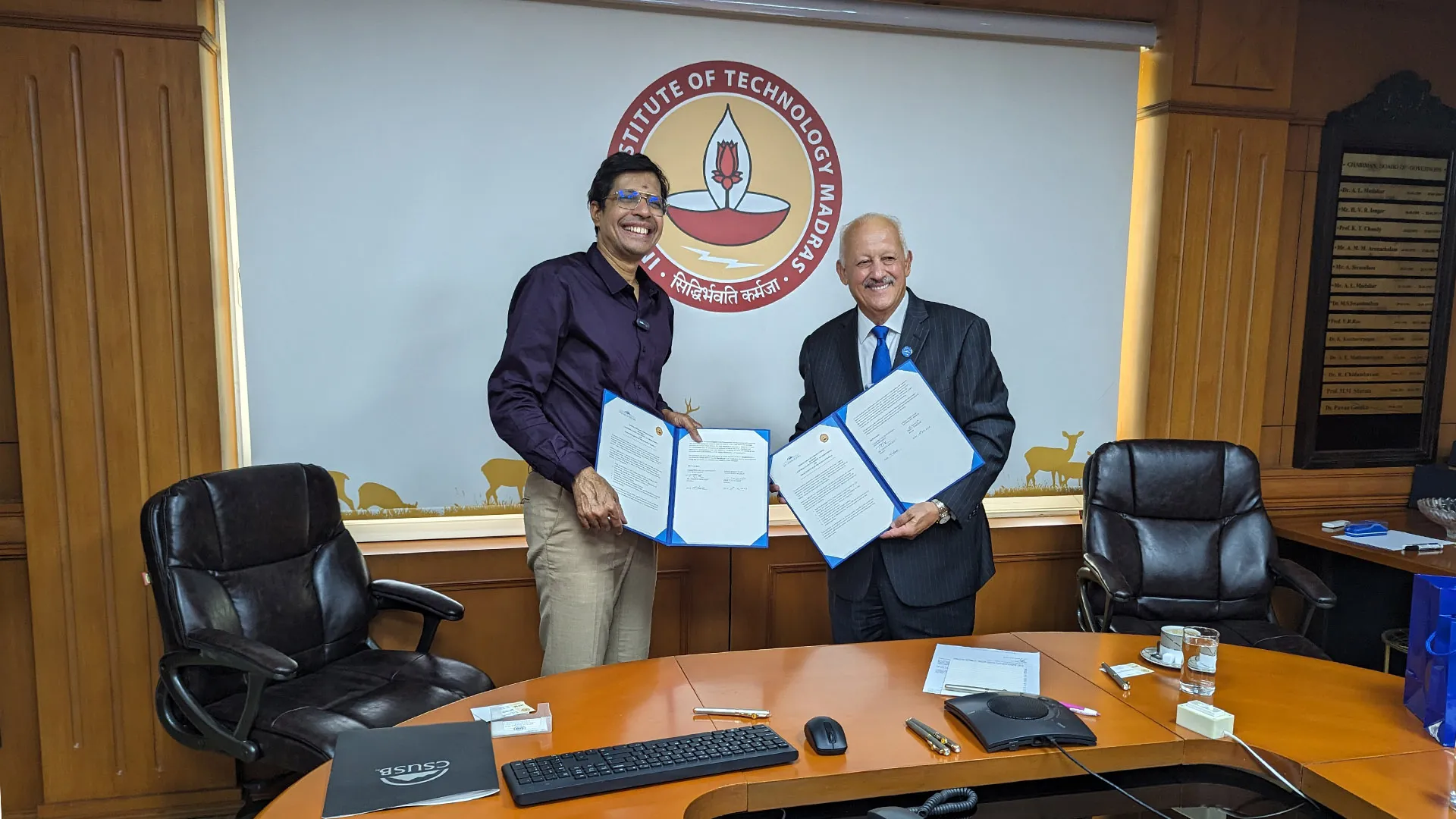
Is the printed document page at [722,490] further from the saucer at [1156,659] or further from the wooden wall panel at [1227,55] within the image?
the wooden wall panel at [1227,55]

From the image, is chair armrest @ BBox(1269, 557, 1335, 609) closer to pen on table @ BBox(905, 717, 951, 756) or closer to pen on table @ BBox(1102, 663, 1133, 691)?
pen on table @ BBox(1102, 663, 1133, 691)

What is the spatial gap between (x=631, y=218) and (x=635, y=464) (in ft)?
2.12

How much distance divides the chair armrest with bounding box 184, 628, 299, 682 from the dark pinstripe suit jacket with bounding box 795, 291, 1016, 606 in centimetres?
138

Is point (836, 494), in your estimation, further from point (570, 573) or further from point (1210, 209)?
point (1210, 209)

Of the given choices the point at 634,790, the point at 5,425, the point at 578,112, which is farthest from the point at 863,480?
the point at 5,425

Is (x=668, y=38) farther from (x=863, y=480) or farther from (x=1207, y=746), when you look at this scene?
(x=1207, y=746)

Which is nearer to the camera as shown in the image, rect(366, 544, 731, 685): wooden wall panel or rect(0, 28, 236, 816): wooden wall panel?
Result: rect(0, 28, 236, 816): wooden wall panel

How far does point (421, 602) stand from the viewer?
2.63 metres

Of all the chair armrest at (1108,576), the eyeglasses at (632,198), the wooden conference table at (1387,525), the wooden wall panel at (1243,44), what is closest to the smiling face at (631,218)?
the eyeglasses at (632,198)

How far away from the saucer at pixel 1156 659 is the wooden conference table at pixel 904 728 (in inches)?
1.4

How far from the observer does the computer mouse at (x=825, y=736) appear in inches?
58.9

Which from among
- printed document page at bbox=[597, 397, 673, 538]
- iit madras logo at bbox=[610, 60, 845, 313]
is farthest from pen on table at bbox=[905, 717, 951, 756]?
iit madras logo at bbox=[610, 60, 845, 313]

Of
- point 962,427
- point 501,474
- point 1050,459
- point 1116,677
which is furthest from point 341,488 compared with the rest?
point 1050,459

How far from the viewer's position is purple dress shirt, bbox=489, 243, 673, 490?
2.19 meters
